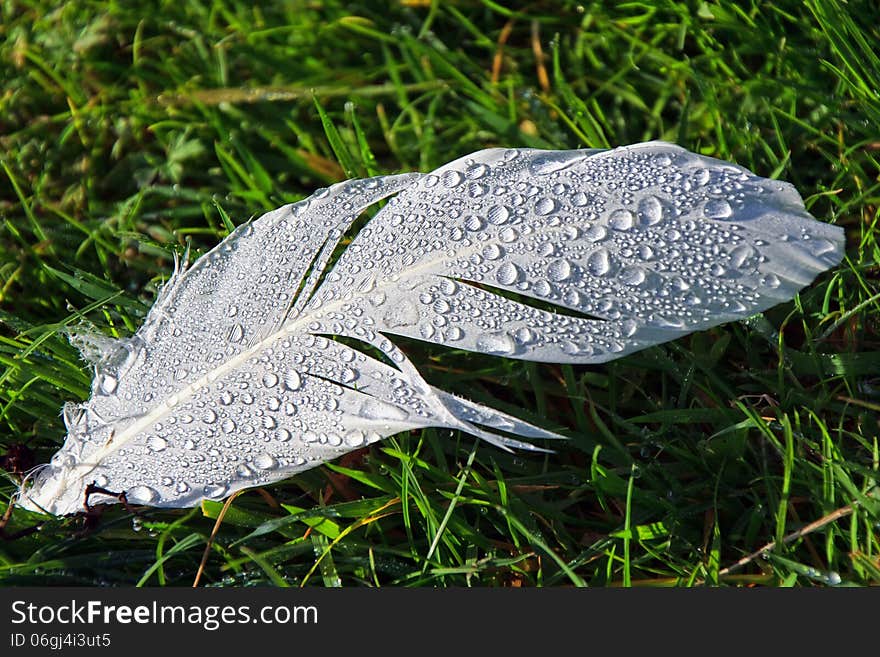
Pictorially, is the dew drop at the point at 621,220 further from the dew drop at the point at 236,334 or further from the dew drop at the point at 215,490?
the dew drop at the point at 215,490

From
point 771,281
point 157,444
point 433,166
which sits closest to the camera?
point 771,281

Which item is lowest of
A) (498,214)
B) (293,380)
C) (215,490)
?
(215,490)

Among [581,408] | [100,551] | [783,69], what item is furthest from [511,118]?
[100,551]

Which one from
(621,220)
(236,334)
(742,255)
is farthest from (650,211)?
(236,334)

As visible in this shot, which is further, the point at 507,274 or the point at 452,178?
the point at 452,178

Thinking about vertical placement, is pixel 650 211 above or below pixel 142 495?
above

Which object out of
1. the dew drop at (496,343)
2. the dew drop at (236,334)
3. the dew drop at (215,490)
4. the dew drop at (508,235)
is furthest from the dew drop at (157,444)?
the dew drop at (508,235)

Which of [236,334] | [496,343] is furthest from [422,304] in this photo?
[236,334]

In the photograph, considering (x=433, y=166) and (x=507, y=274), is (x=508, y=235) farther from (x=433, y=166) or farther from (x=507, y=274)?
(x=433, y=166)

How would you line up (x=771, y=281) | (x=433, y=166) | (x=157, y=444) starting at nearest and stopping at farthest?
1. (x=771, y=281)
2. (x=157, y=444)
3. (x=433, y=166)

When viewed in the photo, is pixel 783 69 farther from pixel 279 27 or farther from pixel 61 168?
pixel 61 168
